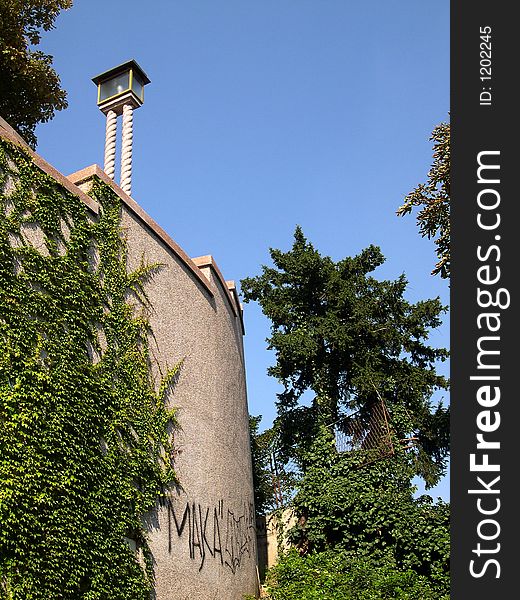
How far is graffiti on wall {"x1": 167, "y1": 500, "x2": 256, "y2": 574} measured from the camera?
919 cm

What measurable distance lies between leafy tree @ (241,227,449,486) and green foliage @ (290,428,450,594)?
A: 1006 millimetres

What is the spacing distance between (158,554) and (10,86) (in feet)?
31.0

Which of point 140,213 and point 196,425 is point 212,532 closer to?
point 196,425

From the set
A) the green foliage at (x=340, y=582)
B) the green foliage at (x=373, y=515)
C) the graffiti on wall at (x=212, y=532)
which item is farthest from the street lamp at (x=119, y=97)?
the green foliage at (x=340, y=582)

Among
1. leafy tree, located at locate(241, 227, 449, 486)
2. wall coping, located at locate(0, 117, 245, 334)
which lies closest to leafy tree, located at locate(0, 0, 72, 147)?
wall coping, located at locate(0, 117, 245, 334)

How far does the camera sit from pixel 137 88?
1470 cm

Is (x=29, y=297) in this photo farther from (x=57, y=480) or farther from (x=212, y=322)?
(x=212, y=322)

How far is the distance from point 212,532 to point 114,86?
960cm

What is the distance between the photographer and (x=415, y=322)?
1842cm

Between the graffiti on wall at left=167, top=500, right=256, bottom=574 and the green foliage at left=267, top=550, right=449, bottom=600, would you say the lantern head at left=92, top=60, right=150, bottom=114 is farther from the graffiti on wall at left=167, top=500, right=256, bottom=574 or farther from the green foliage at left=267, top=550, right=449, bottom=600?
the green foliage at left=267, top=550, right=449, bottom=600

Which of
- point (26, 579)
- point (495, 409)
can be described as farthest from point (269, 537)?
point (495, 409)

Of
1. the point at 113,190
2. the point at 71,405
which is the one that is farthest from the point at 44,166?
the point at 71,405

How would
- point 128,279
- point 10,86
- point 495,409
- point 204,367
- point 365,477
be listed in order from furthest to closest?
point 365,477, point 10,86, point 204,367, point 128,279, point 495,409

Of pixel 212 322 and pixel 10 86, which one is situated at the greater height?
pixel 10 86
